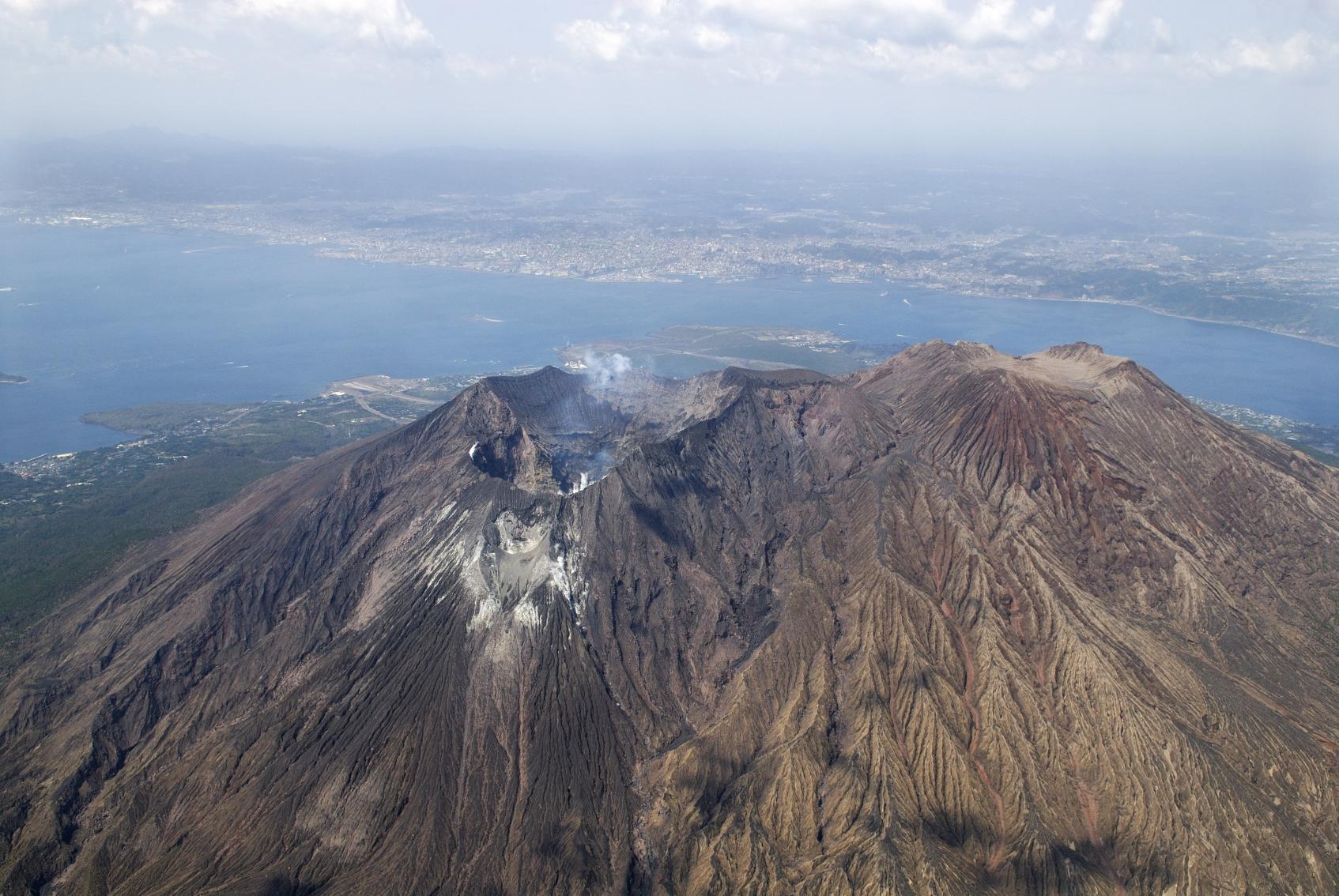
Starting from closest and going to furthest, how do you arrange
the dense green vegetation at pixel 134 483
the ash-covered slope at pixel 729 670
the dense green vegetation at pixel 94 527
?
the ash-covered slope at pixel 729 670 < the dense green vegetation at pixel 94 527 < the dense green vegetation at pixel 134 483

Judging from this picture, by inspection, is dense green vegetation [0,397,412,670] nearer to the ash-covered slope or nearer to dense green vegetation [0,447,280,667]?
dense green vegetation [0,447,280,667]

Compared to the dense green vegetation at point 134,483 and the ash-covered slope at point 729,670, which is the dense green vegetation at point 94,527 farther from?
the ash-covered slope at point 729,670

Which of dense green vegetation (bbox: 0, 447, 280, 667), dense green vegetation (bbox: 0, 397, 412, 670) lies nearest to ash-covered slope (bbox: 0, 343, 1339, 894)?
dense green vegetation (bbox: 0, 447, 280, 667)

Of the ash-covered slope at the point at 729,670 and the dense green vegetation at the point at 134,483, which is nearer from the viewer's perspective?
the ash-covered slope at the point at 729,670

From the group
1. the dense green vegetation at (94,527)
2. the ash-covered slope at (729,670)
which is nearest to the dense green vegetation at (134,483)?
the dense green vegetation at (94,527)

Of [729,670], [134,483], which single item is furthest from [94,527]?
[729,670]

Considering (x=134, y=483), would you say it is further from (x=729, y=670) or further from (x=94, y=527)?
(x=729, y=670)

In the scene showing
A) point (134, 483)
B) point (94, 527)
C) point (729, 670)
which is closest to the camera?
point (729, 670)

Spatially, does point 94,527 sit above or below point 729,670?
below

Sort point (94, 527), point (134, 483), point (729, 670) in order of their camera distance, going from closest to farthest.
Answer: point (729, 670), point (94, 527), point (134, 483)
